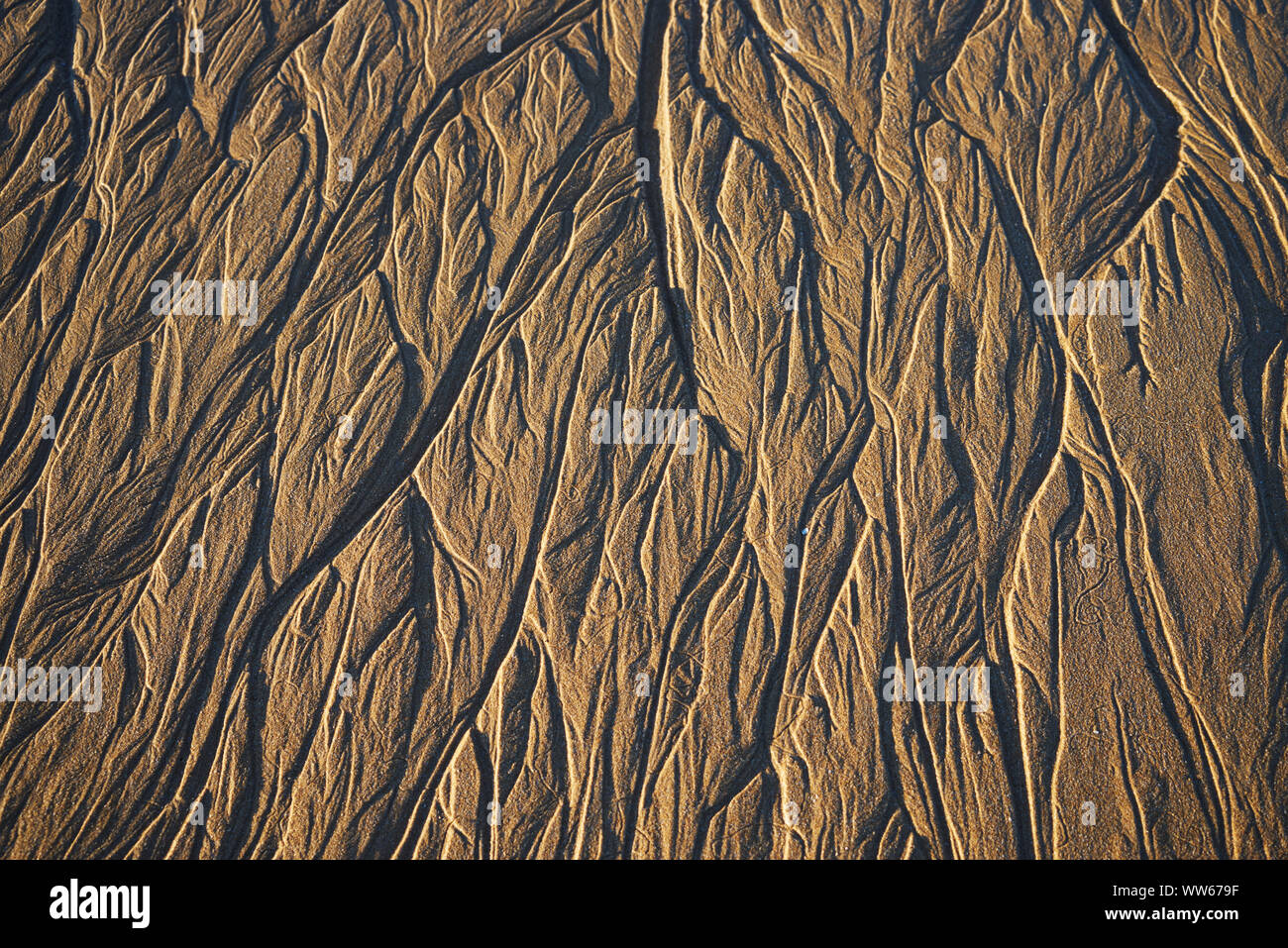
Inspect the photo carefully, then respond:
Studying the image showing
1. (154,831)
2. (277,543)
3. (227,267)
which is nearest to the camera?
(154,831)

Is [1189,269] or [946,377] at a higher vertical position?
[1189,269]

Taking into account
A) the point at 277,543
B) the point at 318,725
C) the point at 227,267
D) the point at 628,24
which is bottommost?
the point at 318,725

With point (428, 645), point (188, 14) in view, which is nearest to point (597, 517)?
point (428, 645)

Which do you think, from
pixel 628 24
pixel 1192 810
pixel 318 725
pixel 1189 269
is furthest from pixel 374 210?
pixel 1192 810

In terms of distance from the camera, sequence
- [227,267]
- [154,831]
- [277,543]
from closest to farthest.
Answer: [154,831] → [277,543] → [227,267]

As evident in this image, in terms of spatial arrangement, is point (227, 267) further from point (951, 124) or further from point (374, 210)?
point (951, 124)

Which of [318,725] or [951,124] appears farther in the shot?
[951,124]
